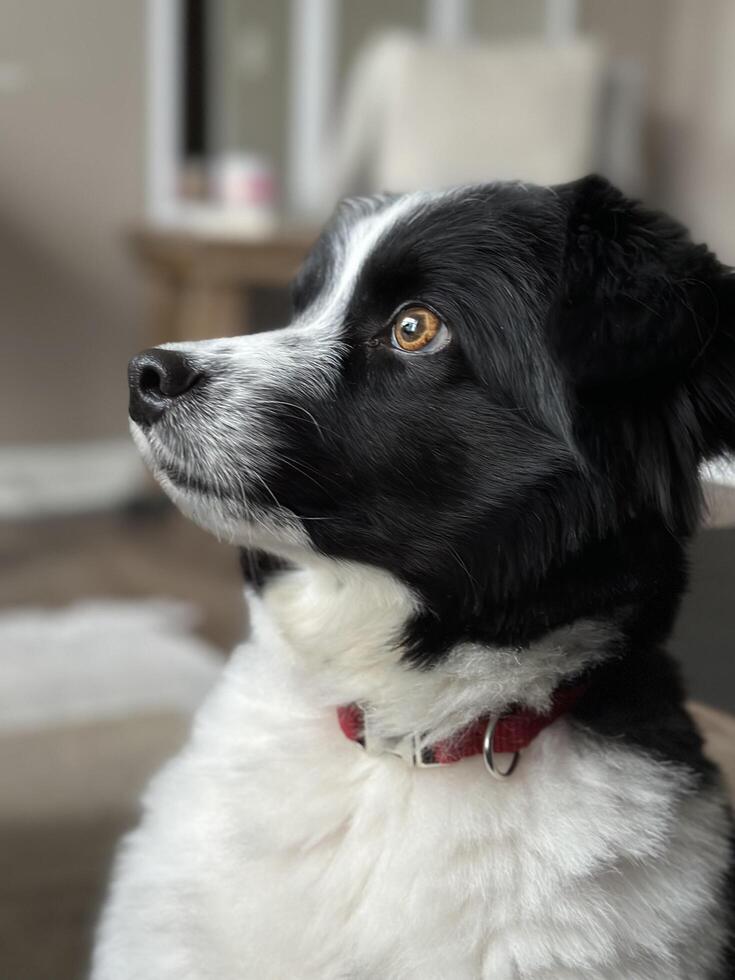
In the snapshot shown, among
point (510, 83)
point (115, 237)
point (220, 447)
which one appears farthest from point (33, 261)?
point (220, 447)

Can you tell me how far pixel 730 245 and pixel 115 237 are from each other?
2.30 metres

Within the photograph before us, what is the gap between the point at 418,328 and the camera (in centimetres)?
96

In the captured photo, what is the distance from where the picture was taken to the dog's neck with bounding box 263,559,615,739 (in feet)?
3.04

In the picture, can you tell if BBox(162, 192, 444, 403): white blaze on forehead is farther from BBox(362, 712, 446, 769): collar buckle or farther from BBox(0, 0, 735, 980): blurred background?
BBox(0, 0, 735, 980): blurred background

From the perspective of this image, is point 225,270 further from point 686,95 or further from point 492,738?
point 492,738

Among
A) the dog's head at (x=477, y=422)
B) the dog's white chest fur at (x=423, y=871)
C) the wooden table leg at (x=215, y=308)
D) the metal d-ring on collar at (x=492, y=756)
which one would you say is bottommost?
the wooden table leg at (x=215, y=308)

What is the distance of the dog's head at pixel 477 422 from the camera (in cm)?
89

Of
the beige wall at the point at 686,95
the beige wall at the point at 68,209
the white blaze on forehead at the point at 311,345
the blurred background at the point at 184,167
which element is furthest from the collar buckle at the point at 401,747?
the beige wall at the point at 686,95

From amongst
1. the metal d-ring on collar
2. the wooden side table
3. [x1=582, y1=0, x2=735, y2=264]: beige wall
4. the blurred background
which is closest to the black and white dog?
the metal d-ring on collar

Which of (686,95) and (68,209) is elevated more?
(686,95)

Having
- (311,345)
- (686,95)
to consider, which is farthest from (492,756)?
(686,95)

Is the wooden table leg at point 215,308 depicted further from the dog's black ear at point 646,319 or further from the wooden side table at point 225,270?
the dog's black ear at point 646,319

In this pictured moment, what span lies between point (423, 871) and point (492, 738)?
0.12 metres

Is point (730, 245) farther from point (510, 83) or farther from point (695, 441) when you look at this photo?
point (695, 441)
